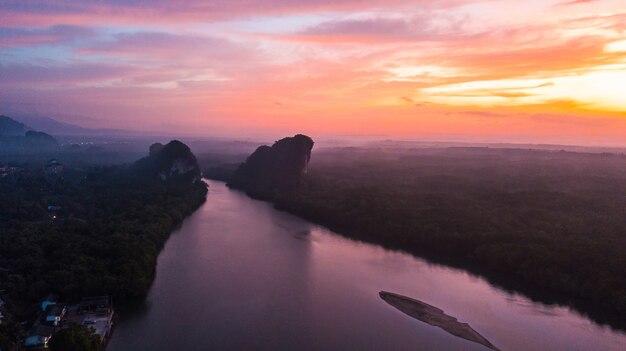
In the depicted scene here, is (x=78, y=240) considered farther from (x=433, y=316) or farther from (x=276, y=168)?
(x=276, y=168)

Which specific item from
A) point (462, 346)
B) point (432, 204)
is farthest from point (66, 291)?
point (432, 204)

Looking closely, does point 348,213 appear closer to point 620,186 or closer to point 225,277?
point 225,277

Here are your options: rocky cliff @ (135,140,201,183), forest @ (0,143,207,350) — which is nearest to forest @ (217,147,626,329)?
rocky cliff @ (135,140,201,183)

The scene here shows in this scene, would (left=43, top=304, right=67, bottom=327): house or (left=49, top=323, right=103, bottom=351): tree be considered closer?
(left=49, top=323, right=103, bottom=351): tree

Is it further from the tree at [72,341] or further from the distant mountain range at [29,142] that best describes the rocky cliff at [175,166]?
the distant mountain range at [29,142]

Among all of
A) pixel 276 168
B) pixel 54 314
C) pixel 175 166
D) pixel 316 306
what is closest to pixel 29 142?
pixel 175 166

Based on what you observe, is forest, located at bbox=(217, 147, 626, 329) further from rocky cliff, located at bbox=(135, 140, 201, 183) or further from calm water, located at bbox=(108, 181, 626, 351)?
rocky cliff, located at bbox=(135, 140, 201, 183)
